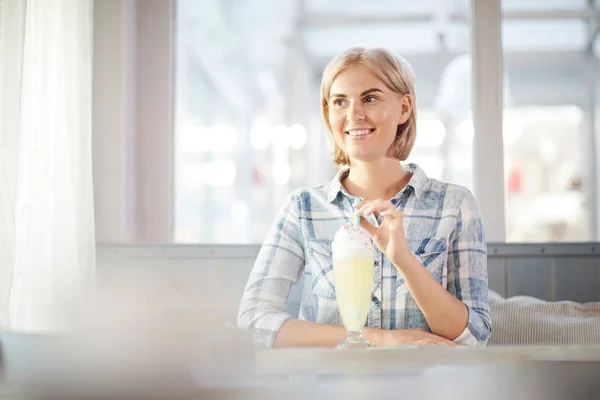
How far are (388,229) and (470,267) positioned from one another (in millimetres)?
325

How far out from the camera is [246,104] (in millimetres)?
8484

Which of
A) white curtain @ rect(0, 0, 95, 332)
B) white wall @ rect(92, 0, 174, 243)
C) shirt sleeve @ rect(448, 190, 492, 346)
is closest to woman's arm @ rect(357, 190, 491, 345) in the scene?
shirt sleeve @ rect(448, 190, 492, 346)

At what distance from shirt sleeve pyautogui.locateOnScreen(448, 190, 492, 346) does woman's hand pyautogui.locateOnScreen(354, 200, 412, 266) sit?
0.83 feet

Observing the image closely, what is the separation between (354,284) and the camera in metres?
1.14

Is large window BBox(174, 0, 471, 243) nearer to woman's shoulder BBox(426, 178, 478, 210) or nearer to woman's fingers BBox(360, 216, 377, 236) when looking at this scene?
woman's shoulder BBox(426, 178, 478, 210)

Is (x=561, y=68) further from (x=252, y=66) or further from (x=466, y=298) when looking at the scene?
(x=466, y=298)

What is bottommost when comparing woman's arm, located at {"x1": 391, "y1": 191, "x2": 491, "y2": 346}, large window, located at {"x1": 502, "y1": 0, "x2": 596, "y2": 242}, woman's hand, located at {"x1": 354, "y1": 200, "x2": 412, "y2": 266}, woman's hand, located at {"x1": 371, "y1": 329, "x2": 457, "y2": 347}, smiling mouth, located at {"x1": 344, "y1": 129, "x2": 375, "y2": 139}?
woman's hand, located at {"x1": 371, "y1": 329, "x2": 457, "y2": 347}

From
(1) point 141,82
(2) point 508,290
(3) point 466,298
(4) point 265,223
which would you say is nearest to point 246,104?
(4) point 265,223

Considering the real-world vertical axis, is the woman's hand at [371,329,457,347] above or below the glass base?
below

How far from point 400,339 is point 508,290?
89cm

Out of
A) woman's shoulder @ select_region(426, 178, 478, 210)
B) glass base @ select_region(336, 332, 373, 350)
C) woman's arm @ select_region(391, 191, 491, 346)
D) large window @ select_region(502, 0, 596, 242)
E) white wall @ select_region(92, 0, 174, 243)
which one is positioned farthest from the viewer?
large window @ select_region(502, 0, 596, 242)

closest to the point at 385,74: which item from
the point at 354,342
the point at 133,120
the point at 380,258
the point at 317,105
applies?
the point at 380,258

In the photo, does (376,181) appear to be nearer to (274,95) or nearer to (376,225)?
(376,225)

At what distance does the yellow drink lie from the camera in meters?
1.14
